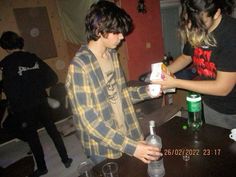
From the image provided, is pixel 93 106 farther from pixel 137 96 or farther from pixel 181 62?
pixel 181 62

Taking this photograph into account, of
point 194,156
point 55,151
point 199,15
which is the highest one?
point 199,15

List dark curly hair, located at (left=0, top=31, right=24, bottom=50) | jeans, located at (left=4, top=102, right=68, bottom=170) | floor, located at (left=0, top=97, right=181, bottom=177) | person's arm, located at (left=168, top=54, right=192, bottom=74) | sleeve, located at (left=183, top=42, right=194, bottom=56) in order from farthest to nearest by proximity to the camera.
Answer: floor, located at (left=0, top=97, right=181, bottom=177) → jeans, located at (left=4, top=102, right=68, bottom=170) → dark curly hair, located at (left=0, top=31, right=24, bottom=50) → person's arm, located at (left=168, top=54, right=192, bottom=74) → sleeve, located at (left=183, top=42, right=194, bottom=56)

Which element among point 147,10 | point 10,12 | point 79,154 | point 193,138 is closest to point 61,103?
point 79,154

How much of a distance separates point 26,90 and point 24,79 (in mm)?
156

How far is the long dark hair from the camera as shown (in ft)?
4.77

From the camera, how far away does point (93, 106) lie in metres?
1.56

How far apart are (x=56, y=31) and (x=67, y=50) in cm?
54

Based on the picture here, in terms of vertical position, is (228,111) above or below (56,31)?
below

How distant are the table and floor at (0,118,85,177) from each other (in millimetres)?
1947

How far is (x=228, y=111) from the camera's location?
6.05ft

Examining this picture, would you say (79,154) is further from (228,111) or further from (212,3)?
(212,3)

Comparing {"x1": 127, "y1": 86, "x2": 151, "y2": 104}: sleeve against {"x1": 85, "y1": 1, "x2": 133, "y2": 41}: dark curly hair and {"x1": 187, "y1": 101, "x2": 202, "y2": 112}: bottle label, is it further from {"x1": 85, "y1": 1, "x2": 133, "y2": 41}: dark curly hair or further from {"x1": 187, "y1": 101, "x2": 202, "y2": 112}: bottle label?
{"x1": 85, "y1": 1, "x2": 133, "y2": 41}: dark curly hair
